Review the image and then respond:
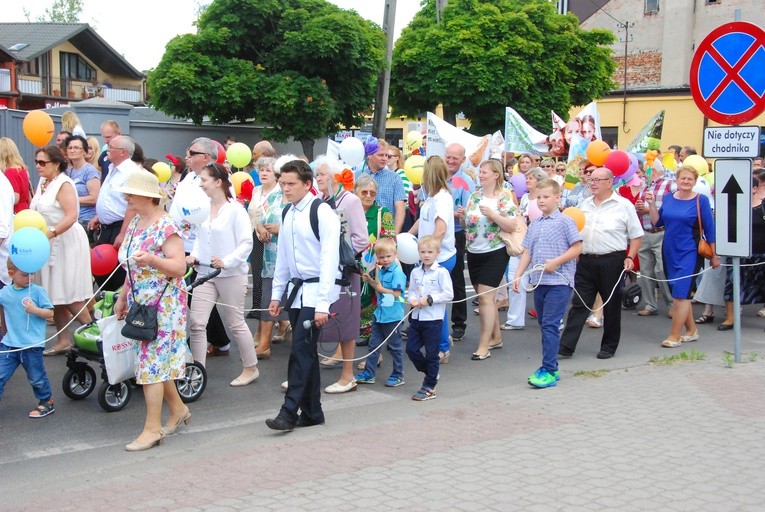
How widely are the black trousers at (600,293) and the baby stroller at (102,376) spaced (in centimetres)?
379

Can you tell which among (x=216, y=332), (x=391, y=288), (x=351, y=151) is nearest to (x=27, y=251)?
(x=216, y=332)

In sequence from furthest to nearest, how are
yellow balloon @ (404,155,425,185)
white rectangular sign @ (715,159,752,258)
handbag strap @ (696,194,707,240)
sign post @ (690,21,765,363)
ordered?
1. yellow balloon @ (404,155,425,185)
2. handbag strap @ (696,194,707,240)
3. white rectangular sign @ (715,159,752,258)
4. sign post @ (690,21,765,363)

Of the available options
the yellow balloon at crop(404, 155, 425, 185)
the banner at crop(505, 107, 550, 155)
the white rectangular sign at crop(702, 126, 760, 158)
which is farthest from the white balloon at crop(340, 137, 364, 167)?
the banner at crop(505, 107, 550, 155)

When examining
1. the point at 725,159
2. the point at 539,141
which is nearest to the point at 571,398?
the point at 725,159

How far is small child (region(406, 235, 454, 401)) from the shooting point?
7387 millimetres

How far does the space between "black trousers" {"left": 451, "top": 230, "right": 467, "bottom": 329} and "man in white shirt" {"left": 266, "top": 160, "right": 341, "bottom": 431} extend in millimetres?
3114

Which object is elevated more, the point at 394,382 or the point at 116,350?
the point at 116,350

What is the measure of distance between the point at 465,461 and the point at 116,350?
2.55 metres

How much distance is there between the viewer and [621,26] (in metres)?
47.5

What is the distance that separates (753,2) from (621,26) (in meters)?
6.64

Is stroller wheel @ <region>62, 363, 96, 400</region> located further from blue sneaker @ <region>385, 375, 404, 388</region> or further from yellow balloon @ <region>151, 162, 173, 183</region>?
yellow balloon @ <region>151, 162, 173, 183</region>

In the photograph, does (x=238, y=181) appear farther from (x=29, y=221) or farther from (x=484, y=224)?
(x=29, y=221)

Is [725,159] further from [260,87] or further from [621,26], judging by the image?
[621,26]

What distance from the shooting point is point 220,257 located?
7.60 meters
